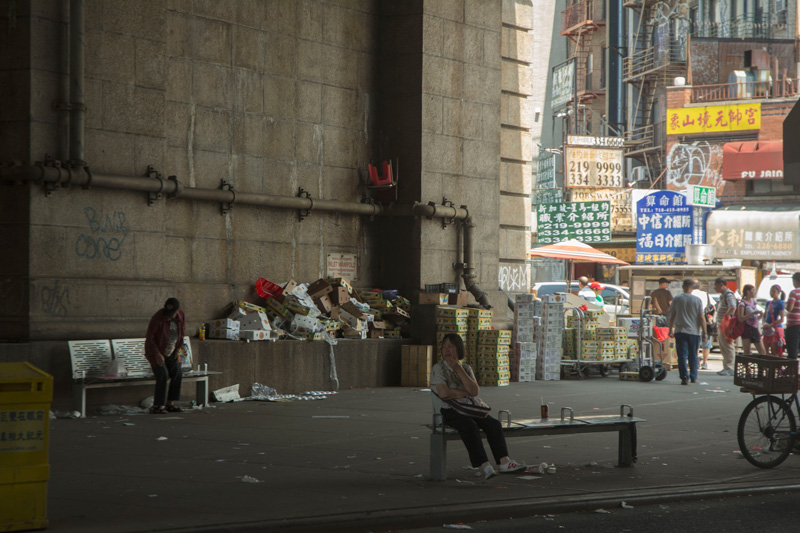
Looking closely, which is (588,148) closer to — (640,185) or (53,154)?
(640,185)

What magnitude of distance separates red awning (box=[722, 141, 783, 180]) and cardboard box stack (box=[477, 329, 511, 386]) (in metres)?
28.1

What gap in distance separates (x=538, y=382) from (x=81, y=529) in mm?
13093

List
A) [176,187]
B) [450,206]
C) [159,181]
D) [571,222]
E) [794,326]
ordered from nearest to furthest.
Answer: [159,181] < [176,187] < [794,326] < [450,206] < [571,222]

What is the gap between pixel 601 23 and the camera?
56344 mm

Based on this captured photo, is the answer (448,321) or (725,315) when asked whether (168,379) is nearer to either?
(448,321)

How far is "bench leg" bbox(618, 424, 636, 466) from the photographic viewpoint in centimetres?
948

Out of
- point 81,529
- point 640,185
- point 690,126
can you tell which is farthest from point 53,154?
point 640,185

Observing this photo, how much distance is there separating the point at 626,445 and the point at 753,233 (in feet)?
105

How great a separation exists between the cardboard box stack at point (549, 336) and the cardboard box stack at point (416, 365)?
287cm

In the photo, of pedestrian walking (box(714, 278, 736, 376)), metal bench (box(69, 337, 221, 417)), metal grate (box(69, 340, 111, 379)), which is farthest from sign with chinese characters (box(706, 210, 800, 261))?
metal grate (box(69, 340, 111, 379))

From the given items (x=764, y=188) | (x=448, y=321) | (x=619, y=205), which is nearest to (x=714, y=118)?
(x=764, y=188)

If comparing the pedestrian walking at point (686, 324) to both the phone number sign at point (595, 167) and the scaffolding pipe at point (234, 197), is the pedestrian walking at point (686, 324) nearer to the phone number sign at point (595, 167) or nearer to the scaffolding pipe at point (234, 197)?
the scaffolding pipe at point (234, 197)

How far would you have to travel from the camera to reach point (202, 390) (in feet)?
47.9

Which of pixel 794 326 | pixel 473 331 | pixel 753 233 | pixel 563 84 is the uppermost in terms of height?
pixel 563 84
